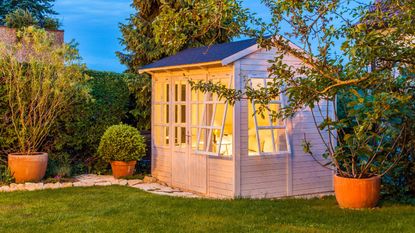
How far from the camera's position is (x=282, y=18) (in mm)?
6332

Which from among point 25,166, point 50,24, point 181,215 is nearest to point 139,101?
point 25,166

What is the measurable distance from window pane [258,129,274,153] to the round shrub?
302cm

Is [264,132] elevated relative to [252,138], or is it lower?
elevated

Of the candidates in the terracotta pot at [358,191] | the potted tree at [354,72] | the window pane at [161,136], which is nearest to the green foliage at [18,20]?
the window pane at [161,136]

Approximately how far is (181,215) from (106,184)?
3355 millimetres

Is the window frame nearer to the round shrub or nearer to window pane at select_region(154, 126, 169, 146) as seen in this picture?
window pane at select_region(154, 126, 169, 146)

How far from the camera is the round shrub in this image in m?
10.0

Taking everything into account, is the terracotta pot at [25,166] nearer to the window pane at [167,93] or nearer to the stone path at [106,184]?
the stone path at [106,184]

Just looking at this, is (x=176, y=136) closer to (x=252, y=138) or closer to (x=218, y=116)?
(x=218, y=116)

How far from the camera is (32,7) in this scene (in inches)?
1044

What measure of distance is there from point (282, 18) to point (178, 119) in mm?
3842

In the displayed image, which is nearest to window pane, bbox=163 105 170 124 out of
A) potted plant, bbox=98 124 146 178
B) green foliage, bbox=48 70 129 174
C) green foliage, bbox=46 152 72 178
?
potted plant, bbox=98 124 146 178

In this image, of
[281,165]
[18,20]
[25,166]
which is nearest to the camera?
[281,165]

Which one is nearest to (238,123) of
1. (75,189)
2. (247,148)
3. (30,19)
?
(247,148)
